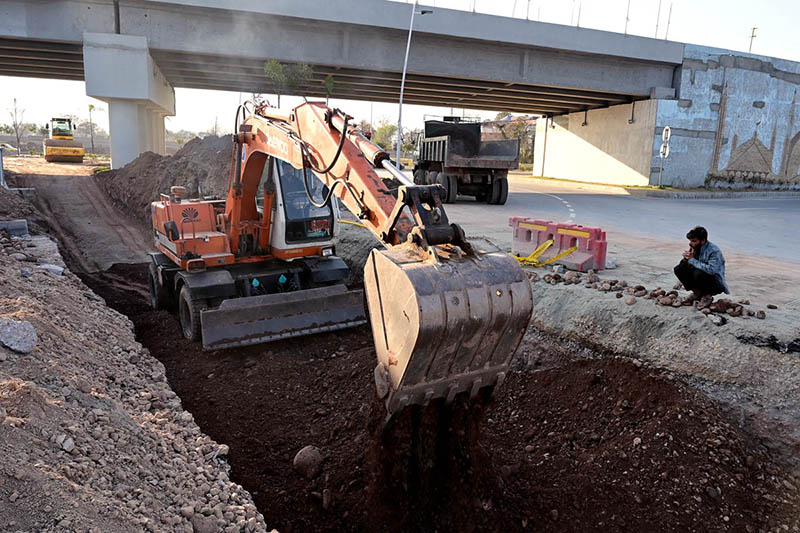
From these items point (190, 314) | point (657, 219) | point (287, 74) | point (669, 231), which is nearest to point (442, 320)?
point (190, 314)

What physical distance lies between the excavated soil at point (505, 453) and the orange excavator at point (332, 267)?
57 centimetres

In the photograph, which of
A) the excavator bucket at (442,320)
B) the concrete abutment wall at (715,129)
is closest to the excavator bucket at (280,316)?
the excavator bucket at (442,320)

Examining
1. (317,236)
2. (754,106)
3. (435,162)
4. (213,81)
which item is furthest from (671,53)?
(317,236)

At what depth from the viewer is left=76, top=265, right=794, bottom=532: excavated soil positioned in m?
3.98

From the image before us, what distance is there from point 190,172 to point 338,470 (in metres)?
15.2

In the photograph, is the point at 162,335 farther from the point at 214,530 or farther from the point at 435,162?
the point at 435,162

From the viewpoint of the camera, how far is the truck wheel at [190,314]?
22.7 ft

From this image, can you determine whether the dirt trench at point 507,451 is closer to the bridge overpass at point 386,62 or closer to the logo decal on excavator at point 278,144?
the logo decal on excavator at point 278,144

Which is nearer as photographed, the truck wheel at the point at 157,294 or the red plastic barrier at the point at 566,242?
the truck wheel at the point at 157,294

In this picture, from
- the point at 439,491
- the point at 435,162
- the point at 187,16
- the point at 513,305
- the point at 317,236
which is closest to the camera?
the point at 513,305

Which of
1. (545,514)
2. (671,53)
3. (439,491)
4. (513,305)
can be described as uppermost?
(671,53)

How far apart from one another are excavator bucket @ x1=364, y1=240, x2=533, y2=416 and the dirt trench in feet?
1.23

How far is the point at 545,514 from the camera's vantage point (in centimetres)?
430

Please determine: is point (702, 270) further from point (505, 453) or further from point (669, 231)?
point (669, 231)
